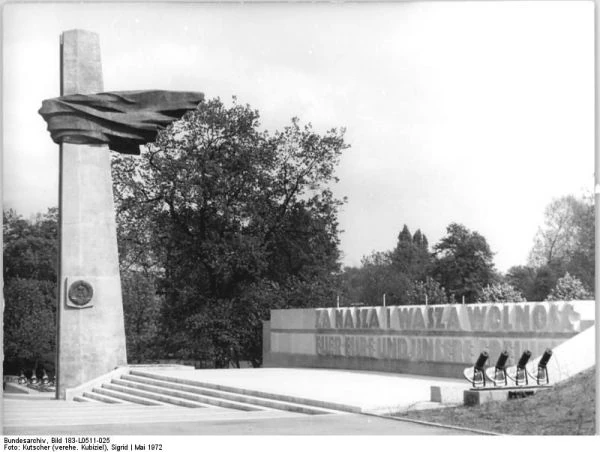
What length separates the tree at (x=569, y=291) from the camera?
4209 cm

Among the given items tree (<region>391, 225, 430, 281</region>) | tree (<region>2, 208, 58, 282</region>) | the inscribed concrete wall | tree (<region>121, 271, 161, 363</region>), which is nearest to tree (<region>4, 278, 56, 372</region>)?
tree (<region>2, 208, 58, 282</region>)

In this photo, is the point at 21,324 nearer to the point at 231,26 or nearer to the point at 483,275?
the point at 231,26

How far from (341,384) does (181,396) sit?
11.4 ft

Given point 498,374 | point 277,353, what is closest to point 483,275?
point 277,353

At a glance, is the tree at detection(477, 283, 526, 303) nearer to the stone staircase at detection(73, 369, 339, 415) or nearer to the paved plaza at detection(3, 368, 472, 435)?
the paved plaza at detection(3, 368, 472, 435)

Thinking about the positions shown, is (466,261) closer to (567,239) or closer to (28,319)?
(567,239)

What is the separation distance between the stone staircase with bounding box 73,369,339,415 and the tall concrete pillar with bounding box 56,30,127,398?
35.1 inches

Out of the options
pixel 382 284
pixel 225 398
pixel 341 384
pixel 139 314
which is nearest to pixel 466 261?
pixel 382 284

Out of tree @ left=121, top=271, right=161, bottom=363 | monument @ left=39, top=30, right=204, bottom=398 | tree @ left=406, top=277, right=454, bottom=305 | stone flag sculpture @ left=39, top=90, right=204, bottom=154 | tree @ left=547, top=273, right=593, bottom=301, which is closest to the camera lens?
stone flag sculpture @ left=39, top=90, right=204, bottom=154

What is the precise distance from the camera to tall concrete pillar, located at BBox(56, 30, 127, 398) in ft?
80.8

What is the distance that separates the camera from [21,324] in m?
40.0

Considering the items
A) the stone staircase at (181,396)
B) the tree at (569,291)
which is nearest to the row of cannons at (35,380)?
the stone staircase at (181,396)

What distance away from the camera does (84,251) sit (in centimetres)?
2483

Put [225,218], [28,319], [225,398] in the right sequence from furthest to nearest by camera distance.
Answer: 1. [28,319]
2. [225,218]
3. [225,398]
